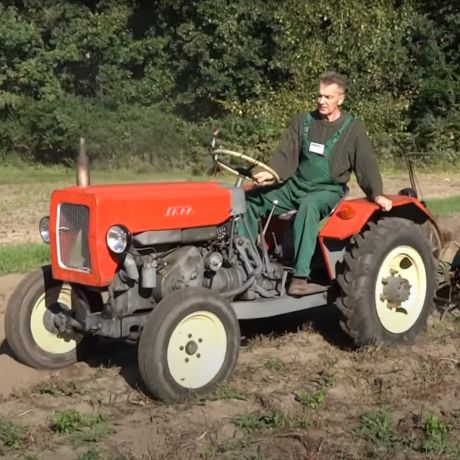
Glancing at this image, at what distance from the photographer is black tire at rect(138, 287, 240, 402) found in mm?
5177

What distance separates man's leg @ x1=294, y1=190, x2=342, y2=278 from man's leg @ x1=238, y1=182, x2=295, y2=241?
0.18 meters

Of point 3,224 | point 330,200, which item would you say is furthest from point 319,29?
point 330,200

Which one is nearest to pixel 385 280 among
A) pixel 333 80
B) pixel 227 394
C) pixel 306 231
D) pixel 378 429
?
pixel 306 231

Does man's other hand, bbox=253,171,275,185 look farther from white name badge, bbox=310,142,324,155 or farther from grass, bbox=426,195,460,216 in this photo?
grass, bbox=426,195,460,216

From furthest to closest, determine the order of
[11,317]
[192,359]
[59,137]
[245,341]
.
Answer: [59,137], [245,341], [11,317], [192,359]

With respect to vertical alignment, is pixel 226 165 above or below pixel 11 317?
above

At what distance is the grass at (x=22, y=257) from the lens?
8.69m

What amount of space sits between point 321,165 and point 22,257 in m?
3.84

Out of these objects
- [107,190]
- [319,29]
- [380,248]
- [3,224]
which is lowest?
[3,224]

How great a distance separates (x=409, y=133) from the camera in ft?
75.3

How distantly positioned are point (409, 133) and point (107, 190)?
18.1 metres

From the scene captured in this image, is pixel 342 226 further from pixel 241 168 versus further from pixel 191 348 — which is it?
pixel 191 348

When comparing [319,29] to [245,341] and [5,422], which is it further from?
[5,422]

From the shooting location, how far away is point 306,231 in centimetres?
608
